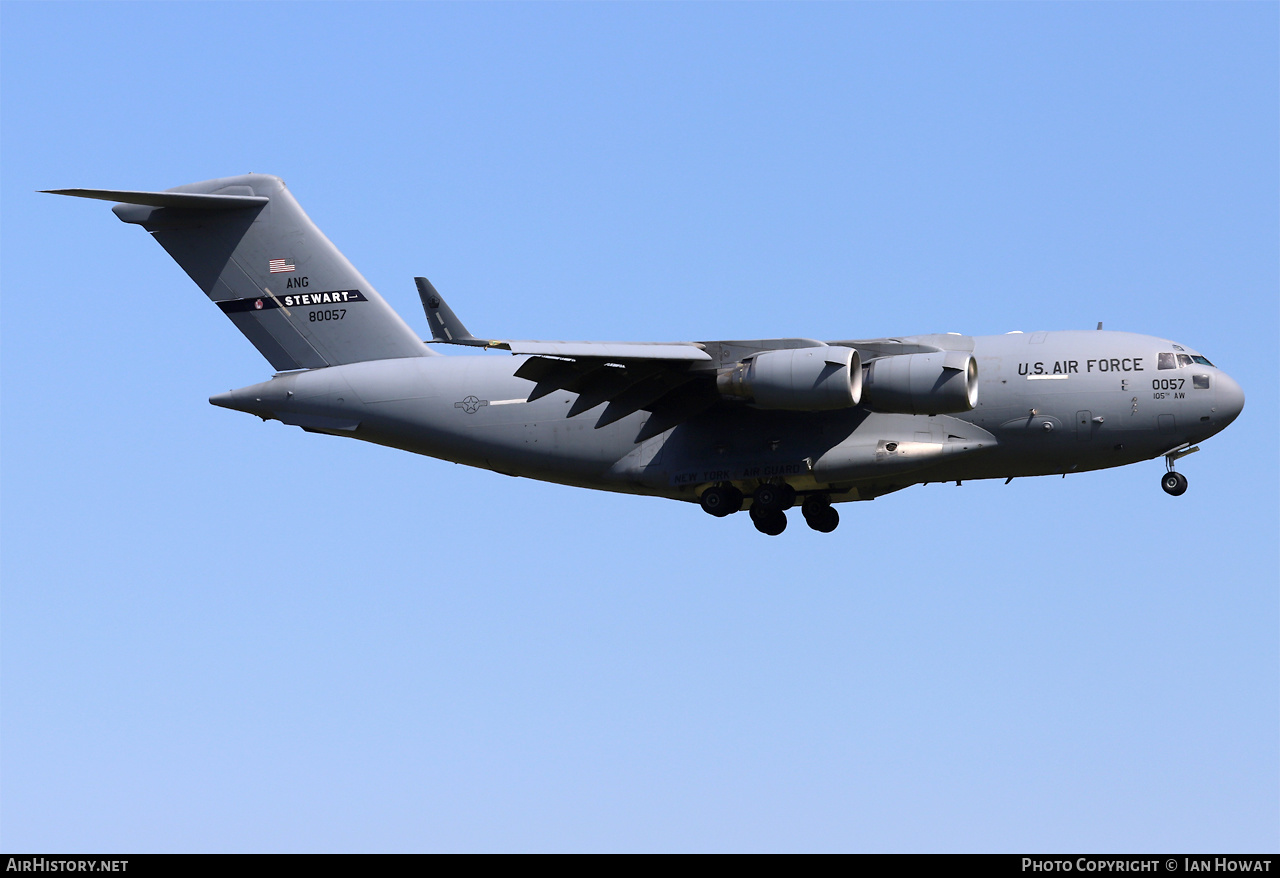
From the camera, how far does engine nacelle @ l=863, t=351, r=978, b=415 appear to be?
16453 mm

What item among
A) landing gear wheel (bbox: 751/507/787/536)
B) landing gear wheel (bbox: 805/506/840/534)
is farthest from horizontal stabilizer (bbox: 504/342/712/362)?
landing gear wheel (bbox: 805/506/840/534)

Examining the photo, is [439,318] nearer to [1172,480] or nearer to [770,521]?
[770,521]

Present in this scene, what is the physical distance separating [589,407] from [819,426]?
251cm

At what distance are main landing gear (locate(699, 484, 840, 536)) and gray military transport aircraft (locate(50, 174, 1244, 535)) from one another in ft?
0.08

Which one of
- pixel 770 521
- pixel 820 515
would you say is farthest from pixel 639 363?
pixel 820 515

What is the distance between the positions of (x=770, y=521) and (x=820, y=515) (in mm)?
796

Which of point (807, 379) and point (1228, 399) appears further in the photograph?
point (1228, 399)

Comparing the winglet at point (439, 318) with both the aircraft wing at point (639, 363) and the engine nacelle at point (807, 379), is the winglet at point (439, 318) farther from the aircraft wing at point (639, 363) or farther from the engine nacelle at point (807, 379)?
the engine nacelle at point (807, 379)

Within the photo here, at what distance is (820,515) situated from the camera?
1902 centimetres

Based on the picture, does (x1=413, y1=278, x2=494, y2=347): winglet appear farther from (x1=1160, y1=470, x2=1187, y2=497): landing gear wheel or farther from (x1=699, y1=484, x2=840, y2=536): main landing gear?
(x1=1160, y1=470, x2=1187, y2=497): landing gear wheel

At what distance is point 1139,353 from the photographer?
17172 millimetres
